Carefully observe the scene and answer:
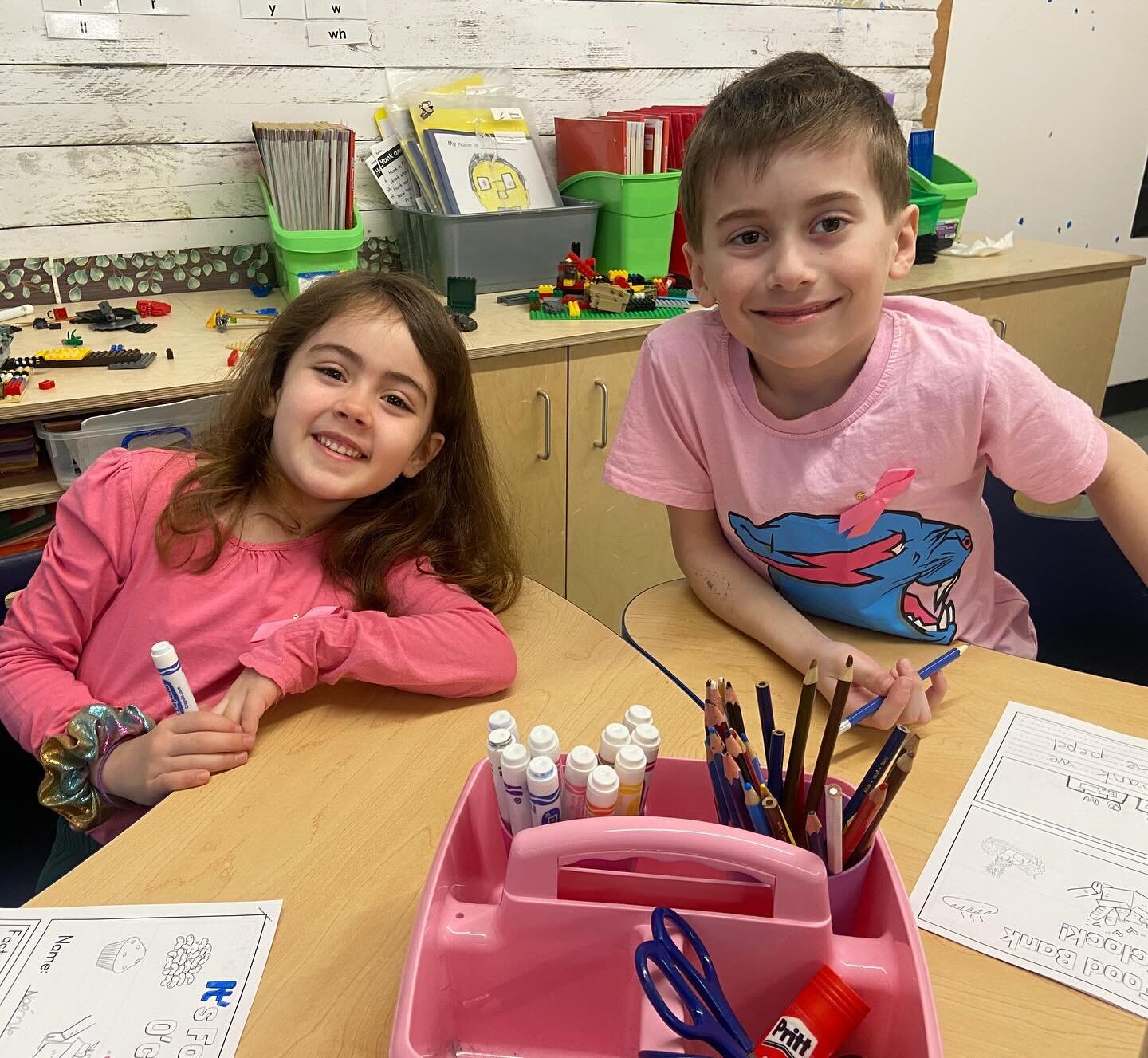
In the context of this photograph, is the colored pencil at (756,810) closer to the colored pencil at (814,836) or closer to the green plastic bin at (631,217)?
the colored pencil at (814,836)

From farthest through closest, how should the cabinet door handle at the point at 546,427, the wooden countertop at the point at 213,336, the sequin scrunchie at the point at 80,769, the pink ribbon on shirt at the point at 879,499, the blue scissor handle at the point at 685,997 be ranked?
the cabinet door handle at the point at 546,427 < the wooden countertop at the point at 213,336 < the pink ribbon on shirt at the point at 879,499 < the sequin scrunchie at the point at 80,769 < the blue scissor handle at the point at 685,997

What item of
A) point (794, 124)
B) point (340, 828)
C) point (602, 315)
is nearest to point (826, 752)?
point (340, 828)

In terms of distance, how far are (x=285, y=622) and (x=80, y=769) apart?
0.78 feet

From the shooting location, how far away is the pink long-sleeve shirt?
963 millimetres

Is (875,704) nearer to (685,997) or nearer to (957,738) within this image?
A: (957,738)

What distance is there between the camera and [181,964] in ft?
2.02

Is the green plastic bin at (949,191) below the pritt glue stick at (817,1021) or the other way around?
the other way around

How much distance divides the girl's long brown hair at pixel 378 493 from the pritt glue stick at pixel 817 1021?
24.6 inches

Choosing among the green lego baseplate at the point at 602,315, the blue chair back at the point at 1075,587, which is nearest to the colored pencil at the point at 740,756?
the blue chair back at the point at 1075,587

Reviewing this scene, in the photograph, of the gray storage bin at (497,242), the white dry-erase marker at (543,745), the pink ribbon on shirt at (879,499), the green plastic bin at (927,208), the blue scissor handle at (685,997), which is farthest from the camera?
the green plastic bin at (927,208)

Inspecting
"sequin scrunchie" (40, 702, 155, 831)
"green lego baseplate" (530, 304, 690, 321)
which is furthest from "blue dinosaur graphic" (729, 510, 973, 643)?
"green lego baseplate" (530, 304, 690, 321)

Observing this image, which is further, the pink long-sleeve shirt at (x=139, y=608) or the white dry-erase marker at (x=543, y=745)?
the pink long-sleeve shirt at (x=139, y=608)

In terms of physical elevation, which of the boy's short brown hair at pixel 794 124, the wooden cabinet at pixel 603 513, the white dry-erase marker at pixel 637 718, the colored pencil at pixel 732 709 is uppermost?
the boy's short brown hair at pixel 794 124

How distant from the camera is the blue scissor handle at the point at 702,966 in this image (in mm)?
502
